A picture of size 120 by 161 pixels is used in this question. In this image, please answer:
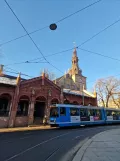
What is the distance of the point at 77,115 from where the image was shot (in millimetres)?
23031

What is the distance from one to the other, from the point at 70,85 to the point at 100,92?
2572 centimetres

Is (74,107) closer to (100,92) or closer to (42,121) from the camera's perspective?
(42,121)

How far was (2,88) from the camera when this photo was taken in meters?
23.0

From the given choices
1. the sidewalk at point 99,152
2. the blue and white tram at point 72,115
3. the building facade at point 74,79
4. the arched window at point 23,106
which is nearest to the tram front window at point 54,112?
the blue and white tram at point 72,115

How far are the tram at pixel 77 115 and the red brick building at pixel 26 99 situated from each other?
5804 mm

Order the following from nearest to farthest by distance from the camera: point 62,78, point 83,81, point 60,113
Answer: point 60,113 → point 62,78 → point 83,81

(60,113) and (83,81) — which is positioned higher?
(83,81)

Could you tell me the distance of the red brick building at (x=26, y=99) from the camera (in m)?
23.4

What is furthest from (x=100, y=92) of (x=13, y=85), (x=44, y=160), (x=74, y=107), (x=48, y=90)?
(x=44, y=160)

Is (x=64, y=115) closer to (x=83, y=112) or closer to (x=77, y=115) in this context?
(x=77, y=115)

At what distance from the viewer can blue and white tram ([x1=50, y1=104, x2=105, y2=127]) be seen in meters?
21.0

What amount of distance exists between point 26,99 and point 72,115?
8.86 meters

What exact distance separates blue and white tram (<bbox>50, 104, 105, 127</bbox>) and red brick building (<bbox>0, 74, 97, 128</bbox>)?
19.4 ft

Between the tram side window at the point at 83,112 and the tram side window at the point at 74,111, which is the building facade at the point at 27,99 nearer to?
the tram side window at the point at 74,111
